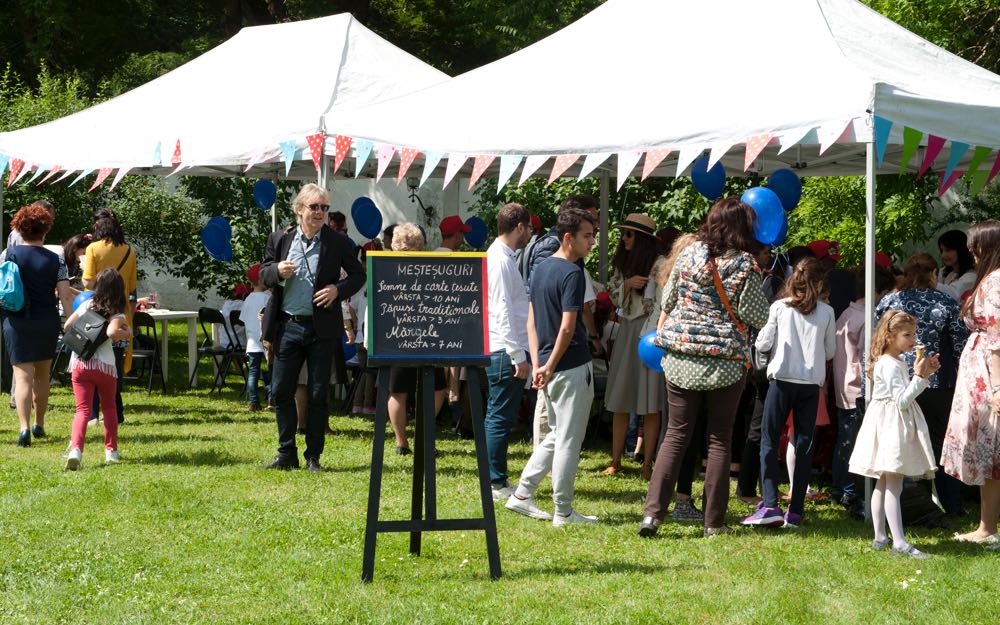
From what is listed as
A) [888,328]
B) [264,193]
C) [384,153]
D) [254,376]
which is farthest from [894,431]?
[264,193]

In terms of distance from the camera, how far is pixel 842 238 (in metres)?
12.3

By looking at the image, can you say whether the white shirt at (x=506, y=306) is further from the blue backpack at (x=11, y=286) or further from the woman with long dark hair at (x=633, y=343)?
the blue backpack at (x=11, y=286)

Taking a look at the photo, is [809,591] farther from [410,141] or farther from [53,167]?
[53,167]

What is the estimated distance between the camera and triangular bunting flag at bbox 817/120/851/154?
6.64 metres

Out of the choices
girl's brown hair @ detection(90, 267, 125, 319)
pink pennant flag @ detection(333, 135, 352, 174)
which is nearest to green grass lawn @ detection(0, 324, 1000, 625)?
girl's brown hair @ detection(90, 267, 125, 319)

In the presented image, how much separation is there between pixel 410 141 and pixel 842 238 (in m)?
5.68

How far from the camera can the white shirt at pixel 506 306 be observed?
6.90 metres

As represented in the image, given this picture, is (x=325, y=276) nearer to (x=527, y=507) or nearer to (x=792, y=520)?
(x=527, y=507)

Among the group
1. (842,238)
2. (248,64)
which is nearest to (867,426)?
(842,238)

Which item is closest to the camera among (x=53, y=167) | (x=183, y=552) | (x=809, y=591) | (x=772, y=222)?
(x=809, y=591)

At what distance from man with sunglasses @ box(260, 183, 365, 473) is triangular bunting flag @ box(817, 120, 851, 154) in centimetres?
302

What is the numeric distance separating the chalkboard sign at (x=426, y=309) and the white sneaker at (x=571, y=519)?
1.31 metres

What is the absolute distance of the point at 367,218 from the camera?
41.6 ft

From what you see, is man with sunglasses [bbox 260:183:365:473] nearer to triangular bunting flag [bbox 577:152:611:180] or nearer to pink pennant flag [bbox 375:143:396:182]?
pink pennant flag [bbox 375:143:396:182]
